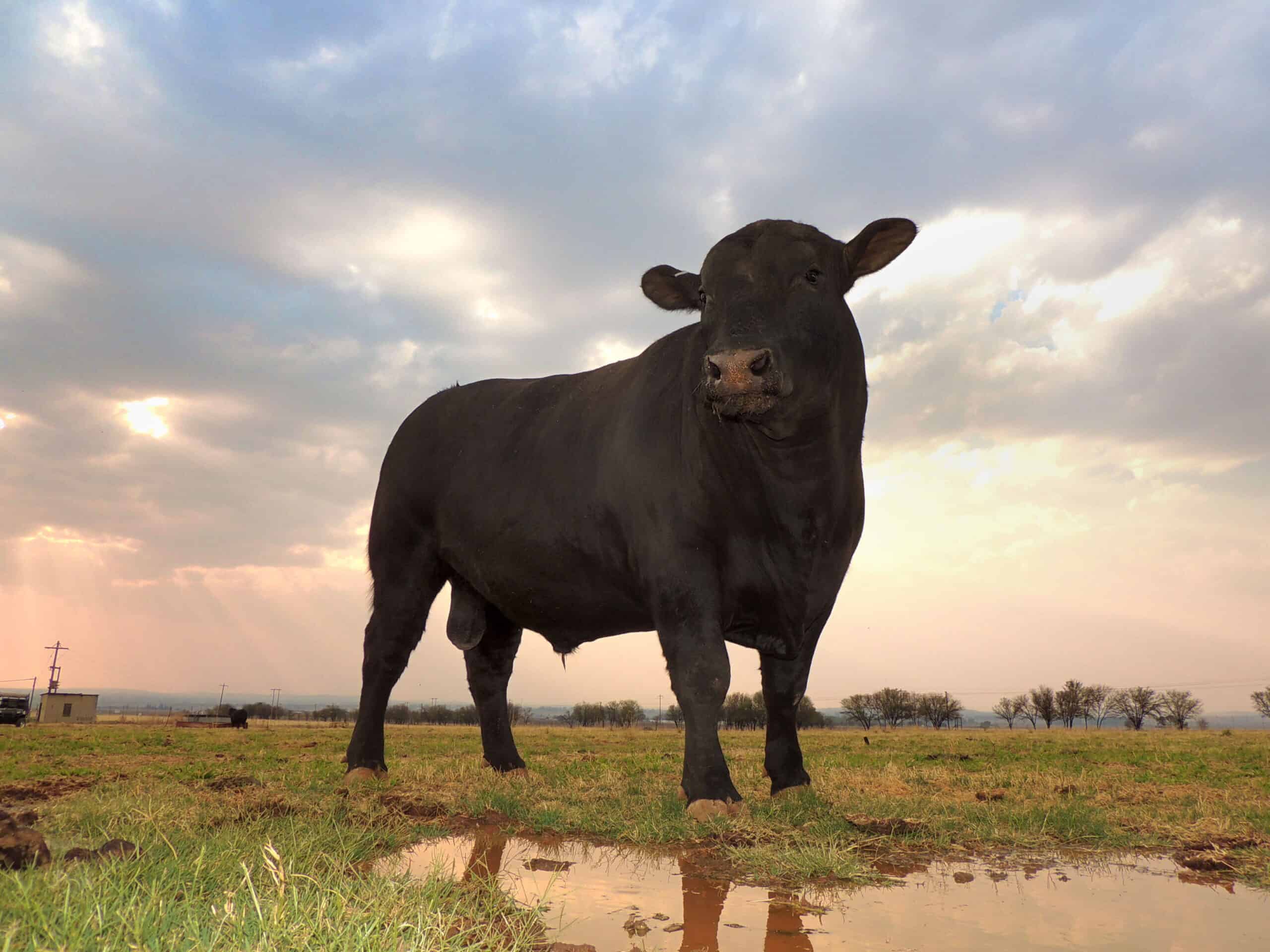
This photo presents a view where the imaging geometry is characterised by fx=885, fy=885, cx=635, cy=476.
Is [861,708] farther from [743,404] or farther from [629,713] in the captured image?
[743,404]

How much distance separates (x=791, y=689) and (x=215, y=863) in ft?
13.2

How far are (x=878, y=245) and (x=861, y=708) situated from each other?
110205mm

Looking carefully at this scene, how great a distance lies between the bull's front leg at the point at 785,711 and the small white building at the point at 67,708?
7395 cm

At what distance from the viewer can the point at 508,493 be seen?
Answer: 6.98 m

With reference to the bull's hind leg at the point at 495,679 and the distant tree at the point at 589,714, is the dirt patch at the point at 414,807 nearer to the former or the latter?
the bull's hind leg at the point at 495,679

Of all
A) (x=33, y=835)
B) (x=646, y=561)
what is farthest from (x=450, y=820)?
(x=33, y=835)

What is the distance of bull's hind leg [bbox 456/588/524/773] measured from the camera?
7.95 meters

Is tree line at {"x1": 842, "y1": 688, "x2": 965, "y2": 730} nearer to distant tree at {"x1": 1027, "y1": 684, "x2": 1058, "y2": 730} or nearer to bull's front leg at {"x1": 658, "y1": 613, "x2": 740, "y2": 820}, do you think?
distant tree at {"x1": 1027, "y1": 684, "x2": 1058, "y2": 730}

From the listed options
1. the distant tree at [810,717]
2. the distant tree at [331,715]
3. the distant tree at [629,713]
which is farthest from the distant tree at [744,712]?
the distant tree at [331,715]

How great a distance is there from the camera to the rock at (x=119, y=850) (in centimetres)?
306

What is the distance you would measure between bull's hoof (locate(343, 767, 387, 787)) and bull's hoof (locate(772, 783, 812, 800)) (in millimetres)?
3195

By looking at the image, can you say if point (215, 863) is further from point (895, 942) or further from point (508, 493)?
point (508, 493)

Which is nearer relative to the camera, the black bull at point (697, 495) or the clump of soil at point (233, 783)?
the black bull at point (697, 495)

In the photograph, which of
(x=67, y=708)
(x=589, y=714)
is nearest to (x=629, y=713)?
(x=589, y=714)
